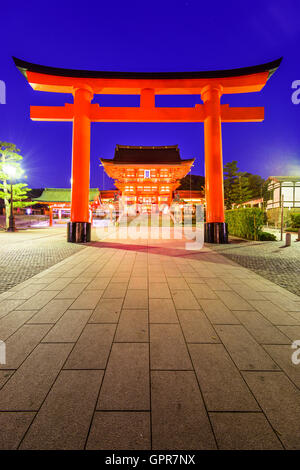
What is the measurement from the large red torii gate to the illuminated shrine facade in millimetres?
8639

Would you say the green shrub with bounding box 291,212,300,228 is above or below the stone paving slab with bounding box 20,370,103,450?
above

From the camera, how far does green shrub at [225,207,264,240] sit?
386 inches

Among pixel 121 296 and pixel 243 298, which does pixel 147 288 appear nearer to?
pixel 121 296

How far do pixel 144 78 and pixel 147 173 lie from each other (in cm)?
1359

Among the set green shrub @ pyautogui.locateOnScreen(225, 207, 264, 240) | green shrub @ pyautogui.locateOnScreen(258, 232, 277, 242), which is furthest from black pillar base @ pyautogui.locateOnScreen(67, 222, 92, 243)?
green shrub @ pyautogui.locateOnScreen(258, 232, 277, 242)

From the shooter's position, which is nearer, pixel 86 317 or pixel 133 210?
pixel 86 317

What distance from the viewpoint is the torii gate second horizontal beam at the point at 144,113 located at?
9.26 metres

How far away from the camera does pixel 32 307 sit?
2.97 m

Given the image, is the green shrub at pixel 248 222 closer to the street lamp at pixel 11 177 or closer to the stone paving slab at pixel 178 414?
the stone paving slab at pixel 178 414

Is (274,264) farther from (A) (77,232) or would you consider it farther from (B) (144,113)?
(B) (144,113)

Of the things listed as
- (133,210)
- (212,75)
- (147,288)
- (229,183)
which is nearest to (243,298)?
(147,288)

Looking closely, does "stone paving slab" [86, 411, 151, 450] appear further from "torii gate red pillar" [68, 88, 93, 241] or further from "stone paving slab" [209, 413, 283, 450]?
"torii gate red pillar" [68, 88, 93, 241]

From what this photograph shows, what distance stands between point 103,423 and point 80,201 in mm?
8824

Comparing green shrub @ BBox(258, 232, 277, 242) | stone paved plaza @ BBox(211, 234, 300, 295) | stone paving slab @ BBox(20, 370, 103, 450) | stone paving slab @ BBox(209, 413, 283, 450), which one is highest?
green shrub @ BBox(258, 232, 277, 242)
